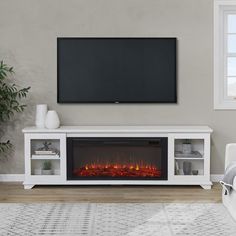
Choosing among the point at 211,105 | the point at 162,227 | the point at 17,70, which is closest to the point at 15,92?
the point at 17,70

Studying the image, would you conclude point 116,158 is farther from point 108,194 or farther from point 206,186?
point 206,186

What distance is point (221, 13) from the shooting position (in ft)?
20.6

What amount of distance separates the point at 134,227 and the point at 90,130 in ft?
5.91

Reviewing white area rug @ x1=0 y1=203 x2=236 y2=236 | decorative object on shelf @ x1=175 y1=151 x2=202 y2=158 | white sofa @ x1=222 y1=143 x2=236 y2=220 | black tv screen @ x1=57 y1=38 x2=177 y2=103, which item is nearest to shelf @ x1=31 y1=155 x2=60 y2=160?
black tv screen @ x1=57 y1=38 x2=177 y2=103

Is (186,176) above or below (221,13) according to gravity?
below

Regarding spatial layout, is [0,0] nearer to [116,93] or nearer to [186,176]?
[116,93]

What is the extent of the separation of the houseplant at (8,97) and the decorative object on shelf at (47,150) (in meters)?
0.50

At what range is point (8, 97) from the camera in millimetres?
6270

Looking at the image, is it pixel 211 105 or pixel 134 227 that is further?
pixel 211 105

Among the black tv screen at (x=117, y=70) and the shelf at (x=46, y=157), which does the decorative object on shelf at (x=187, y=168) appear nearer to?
the black tv screen at (x=117, y=70)

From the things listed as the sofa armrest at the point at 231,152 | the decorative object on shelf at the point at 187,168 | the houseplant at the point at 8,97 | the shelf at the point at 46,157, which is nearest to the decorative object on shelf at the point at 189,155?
the decorative object on shelf at the point at 187,168

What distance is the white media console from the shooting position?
234 inches

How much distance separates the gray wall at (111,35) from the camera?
6.29 metres

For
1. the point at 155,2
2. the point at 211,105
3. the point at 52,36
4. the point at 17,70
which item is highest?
the point at 155,2
